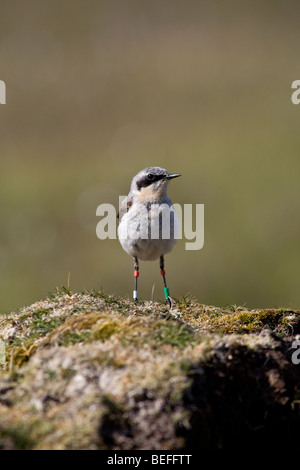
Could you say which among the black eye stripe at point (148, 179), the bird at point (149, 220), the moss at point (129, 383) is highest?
the black eye stripe at point (148, 179)

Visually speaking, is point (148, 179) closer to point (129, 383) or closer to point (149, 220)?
point (149, 220)

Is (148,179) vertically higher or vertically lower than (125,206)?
higher

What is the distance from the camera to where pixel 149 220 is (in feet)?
25.7

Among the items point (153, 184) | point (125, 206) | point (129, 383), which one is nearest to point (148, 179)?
point (153, 184)

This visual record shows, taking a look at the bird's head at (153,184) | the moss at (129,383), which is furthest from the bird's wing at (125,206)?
the moss at (129,383)

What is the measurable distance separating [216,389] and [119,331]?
81 centimetres

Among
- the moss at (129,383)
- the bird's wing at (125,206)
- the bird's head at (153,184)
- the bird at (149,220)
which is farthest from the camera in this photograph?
the bird's wing at (125,206)

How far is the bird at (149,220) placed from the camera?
7.73m

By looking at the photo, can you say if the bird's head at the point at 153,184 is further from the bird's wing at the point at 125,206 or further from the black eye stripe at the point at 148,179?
the bird's wing at the point at 125,206

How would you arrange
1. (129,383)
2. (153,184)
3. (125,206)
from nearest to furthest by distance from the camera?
(129,383), (153,184), (125,206)

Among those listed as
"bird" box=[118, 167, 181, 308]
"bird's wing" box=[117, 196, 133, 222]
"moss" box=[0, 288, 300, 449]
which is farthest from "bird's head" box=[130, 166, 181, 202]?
"moss" box=[0, 288, 300, 449]

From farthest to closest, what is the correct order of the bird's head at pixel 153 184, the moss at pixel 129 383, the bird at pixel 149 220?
the bird's head at pixel 153 184
the bird at pixel 149 220
the moss at pixel 129 383

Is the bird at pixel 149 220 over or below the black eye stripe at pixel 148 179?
below

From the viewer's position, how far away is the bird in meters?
7.73
